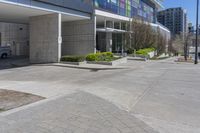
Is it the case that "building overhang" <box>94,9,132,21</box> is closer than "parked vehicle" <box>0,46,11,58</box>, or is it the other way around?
"building overhang" <box>94,9,132,21</box>

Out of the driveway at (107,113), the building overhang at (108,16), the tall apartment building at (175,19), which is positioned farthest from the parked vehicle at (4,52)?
the tall apartment building at (175,19)

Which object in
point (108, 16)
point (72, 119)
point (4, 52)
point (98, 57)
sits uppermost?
point (108, 16)

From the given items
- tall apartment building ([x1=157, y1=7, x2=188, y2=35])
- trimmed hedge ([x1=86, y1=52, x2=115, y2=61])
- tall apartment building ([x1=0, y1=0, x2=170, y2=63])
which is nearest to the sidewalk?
tall apartment building ([x1=0, y1=0, x2=170, y2=63])

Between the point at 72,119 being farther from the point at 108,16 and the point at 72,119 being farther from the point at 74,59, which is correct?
the point at 108,16

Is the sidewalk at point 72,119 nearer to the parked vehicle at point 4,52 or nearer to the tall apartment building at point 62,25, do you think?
the tall apartment building at point 62,25

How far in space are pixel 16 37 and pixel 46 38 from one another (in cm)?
1733

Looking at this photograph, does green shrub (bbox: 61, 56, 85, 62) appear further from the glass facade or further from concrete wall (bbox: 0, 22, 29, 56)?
concrete wall (bbox: 0, 22, 29, 56)

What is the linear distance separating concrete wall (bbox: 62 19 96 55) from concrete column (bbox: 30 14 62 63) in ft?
21.6

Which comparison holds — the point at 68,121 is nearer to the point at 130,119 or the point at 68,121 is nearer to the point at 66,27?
the point at 130,119

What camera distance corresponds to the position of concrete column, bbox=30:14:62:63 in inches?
997

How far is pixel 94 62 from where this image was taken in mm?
25484

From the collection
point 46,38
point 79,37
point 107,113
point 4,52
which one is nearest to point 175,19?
point 79,37

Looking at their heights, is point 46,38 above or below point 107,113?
above

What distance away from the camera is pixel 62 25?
3459 centimetres
